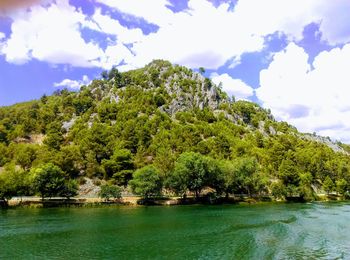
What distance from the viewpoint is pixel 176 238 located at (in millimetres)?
57281

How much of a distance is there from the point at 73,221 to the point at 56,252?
31.4 metres

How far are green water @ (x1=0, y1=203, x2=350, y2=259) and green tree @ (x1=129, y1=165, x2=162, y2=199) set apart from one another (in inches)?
1703

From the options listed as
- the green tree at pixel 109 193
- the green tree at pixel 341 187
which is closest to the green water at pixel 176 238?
the green tree at pixel 109 193

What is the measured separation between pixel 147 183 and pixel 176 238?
224ft

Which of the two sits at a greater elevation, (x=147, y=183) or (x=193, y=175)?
(x=193, y=175)

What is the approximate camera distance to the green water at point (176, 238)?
46.7m

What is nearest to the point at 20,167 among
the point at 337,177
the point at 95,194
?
the point at 95,194

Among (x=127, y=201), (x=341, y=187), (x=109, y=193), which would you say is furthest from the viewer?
(x=341, y=187)

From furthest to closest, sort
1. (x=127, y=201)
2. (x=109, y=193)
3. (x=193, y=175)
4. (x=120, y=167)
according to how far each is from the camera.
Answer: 1. (x=120, y=167)
2. (x=193, y=175)
3. (x=109, y=193)
4. (x=127, y=201)

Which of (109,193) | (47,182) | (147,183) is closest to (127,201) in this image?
(109,193)

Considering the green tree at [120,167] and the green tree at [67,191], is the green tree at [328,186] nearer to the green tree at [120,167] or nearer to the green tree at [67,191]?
the green tree at [120,167]

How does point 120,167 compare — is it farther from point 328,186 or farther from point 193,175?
point 328,186

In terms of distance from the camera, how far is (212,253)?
46812 millimetres

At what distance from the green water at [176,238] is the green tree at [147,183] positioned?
43.2 meters
